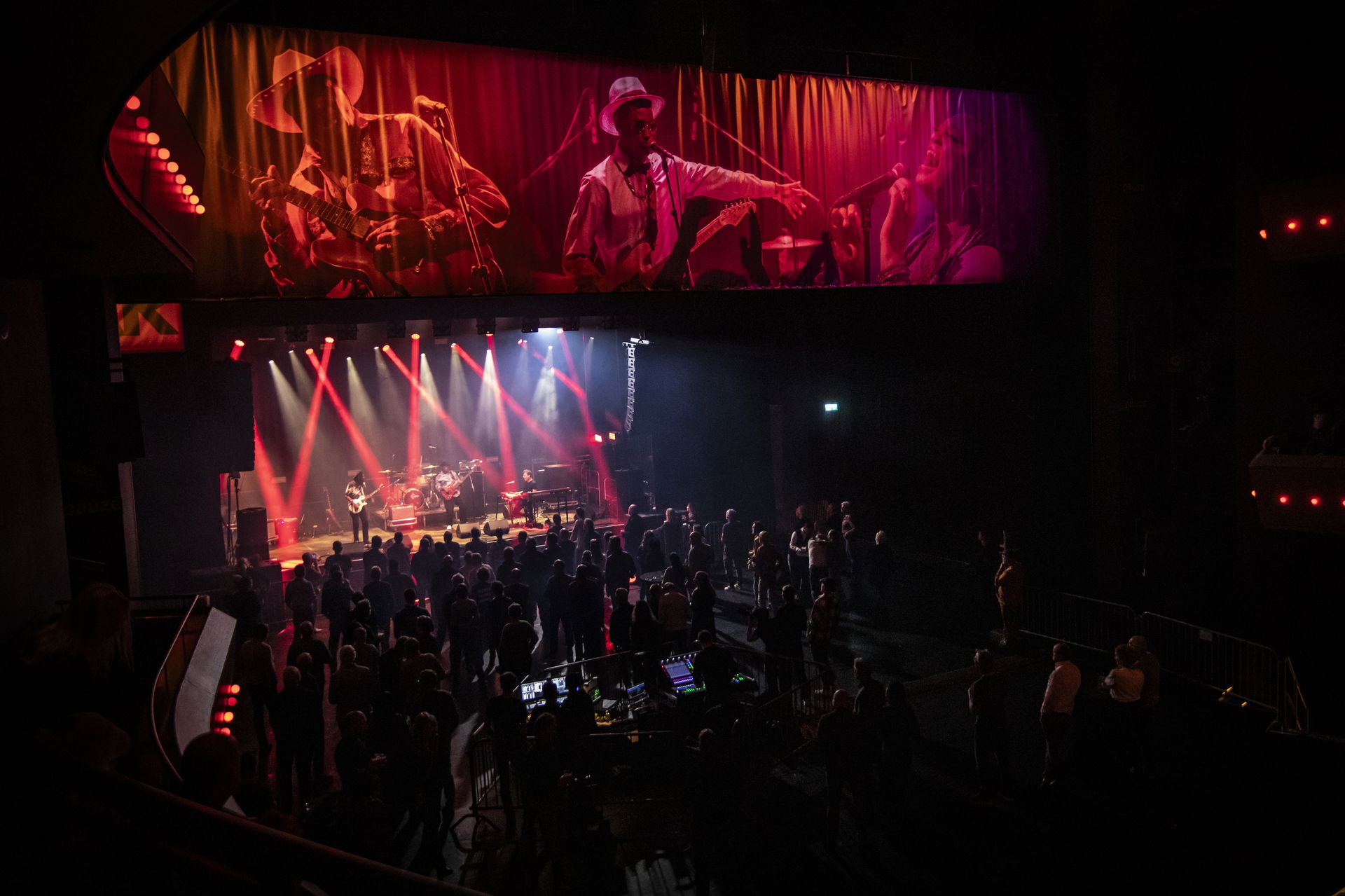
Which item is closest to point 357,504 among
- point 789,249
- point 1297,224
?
point 789,249

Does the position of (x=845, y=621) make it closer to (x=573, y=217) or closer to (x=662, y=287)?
(x=662, y=287)

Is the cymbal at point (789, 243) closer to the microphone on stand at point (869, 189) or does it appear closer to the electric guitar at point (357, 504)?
the microphone on stand at point (869, 189)

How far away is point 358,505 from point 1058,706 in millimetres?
17346

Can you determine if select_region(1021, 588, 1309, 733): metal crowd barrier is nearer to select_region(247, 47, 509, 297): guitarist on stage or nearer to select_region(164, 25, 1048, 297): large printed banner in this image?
select_region(164, 25, 1048, 297): large printed banner

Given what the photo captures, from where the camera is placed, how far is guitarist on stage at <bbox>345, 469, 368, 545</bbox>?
2003 cm

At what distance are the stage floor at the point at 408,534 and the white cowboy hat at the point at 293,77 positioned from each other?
1107 centimetres

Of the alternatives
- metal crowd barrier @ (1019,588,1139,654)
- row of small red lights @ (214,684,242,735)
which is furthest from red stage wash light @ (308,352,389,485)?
metal crowd barrier @ (1019,588,1139,654)

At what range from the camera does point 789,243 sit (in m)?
12.1

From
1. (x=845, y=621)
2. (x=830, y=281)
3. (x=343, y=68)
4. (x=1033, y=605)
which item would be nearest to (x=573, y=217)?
(x=343, y=68)

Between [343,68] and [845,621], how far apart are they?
10.3 metres

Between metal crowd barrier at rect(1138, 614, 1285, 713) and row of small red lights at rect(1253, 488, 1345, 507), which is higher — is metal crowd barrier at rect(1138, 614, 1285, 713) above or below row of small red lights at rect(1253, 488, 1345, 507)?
below

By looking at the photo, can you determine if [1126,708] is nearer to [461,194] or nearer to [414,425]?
[461,194]

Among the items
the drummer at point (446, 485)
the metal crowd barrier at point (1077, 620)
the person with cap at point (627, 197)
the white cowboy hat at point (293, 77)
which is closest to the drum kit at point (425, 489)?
the drummer at point (446, 485)

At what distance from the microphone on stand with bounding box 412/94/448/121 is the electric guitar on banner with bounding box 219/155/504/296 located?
1.22 metres
